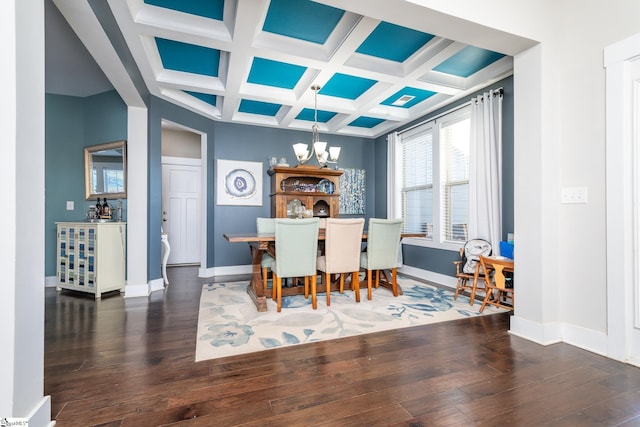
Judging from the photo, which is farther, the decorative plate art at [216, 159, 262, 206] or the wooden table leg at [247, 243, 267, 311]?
the decorative plate art at [216, 159, 262, 206]

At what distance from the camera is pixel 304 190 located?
17.7 feet

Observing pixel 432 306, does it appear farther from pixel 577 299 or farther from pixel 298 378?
pixel 298 378

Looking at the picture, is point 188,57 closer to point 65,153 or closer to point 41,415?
point 65,153

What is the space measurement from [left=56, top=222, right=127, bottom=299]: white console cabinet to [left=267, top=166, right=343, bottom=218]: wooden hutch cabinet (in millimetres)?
2242

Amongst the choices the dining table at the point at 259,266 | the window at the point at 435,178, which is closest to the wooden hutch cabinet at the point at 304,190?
the window at the point at 435,178

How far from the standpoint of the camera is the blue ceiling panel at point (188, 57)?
2940 mm

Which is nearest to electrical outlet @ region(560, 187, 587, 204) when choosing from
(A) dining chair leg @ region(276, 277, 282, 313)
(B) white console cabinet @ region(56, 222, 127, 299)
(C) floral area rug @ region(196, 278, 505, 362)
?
(C) floral area rug @ region(196, 278, 505, 362)

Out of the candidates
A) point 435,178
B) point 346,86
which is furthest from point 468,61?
point 435,178

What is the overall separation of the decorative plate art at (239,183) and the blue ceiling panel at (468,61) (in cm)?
324

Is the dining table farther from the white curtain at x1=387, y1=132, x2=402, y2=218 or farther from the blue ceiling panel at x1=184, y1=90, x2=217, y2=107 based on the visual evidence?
the blue ceiling panel at x1=184, y1=90, x2=217, y2=107

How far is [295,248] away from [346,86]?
2276mm

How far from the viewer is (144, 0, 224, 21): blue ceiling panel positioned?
7.74ft

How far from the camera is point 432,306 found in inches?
125

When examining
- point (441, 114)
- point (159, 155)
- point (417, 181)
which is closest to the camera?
point (159, 155)
